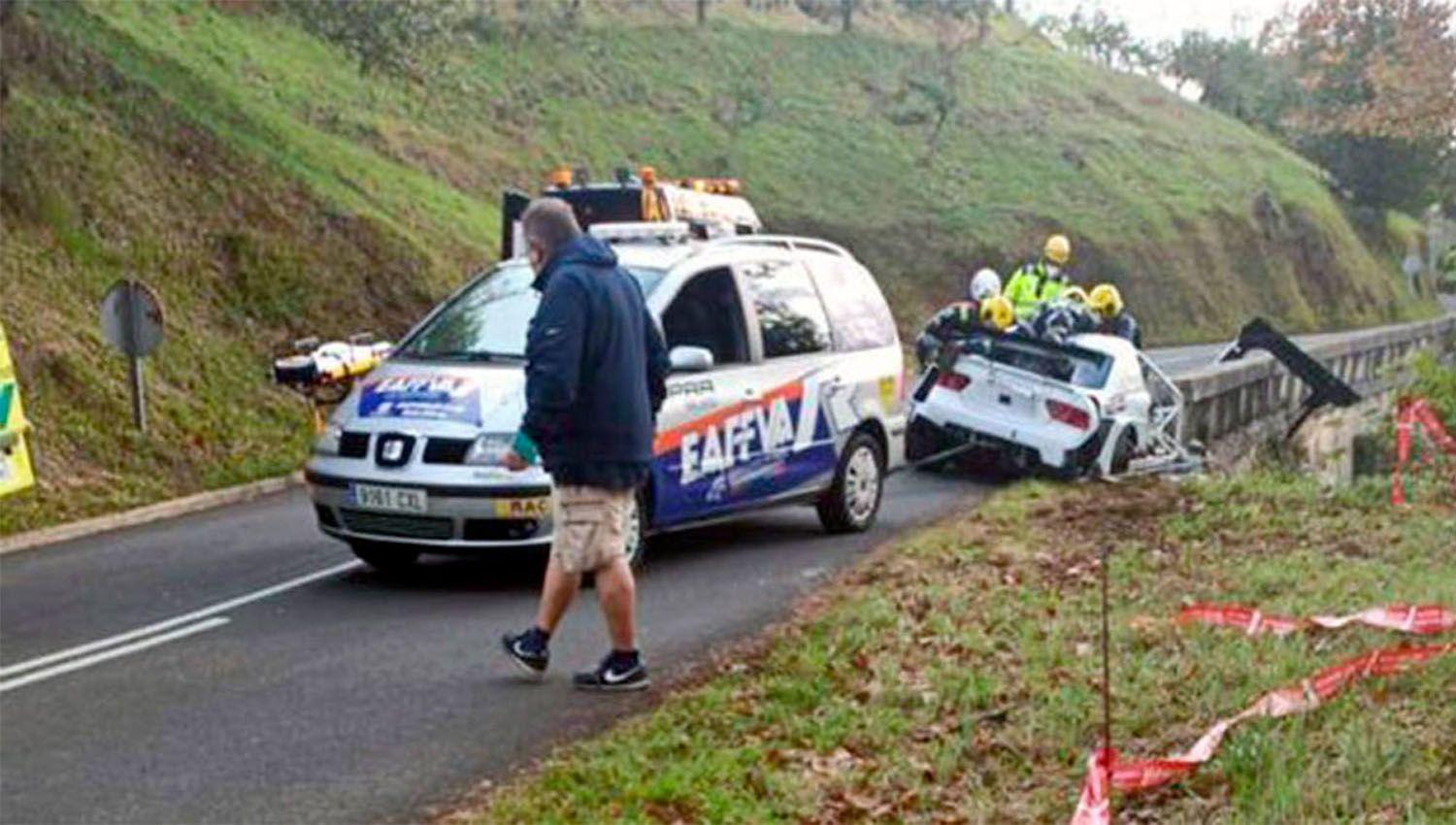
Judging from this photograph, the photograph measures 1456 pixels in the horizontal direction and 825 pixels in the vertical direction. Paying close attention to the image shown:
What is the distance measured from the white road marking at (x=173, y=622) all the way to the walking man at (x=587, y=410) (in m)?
2.52

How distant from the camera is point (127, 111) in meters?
19.5

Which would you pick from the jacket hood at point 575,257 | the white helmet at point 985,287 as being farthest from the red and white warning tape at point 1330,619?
the white helmet at point 985,287

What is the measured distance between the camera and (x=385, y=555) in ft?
33.4

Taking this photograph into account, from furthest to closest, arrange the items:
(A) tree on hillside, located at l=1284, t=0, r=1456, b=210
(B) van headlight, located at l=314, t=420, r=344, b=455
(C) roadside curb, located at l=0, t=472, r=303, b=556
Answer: (A) tree on hillside, located at l=1284, t=0, r=1456, b=210 → (C) roadside curb, located at l=0, t=472, r=303, b=556 → (B) van headlight, located at l=314, t=420, r=344, b=455

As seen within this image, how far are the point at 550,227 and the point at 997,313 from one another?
339 inches

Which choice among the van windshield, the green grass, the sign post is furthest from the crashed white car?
the sign post

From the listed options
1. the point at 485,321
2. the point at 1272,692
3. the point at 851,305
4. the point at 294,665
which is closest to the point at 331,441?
the point at 485,321

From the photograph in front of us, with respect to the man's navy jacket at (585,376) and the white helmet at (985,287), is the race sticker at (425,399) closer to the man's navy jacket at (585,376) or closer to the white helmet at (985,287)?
the man's navy jacket at (585,376)

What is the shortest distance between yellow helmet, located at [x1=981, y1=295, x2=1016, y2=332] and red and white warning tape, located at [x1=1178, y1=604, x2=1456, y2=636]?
24.1 feet

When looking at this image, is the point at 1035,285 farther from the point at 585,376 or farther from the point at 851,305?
the point at 585,376

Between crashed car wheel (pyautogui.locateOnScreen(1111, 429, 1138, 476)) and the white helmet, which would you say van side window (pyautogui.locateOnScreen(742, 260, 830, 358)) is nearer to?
crashed car wheel (pyautogui.locateOnScreen(1111, 429, 1138, 476))

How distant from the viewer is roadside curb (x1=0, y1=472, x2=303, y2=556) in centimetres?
1220

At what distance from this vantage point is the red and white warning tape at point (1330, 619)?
6.95m

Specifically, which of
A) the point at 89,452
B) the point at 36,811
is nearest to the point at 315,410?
the point at 89,452
